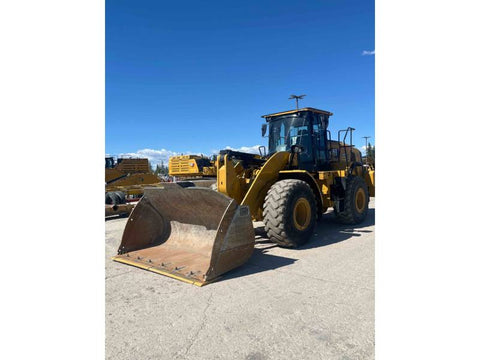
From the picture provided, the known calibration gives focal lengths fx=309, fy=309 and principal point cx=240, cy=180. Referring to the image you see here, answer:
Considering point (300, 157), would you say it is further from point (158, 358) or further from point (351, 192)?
point (158, 358)

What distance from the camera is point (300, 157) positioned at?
677 cm

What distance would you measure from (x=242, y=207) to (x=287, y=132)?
127 inches

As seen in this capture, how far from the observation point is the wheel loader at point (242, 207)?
4.15 metres

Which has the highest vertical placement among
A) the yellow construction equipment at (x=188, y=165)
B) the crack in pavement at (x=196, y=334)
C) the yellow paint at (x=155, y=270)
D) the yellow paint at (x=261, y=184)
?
the yellow construction equipment at (x=188, y=165)

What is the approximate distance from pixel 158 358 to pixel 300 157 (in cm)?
518

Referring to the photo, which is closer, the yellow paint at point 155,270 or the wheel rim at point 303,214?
the yellow paint at point 155,270

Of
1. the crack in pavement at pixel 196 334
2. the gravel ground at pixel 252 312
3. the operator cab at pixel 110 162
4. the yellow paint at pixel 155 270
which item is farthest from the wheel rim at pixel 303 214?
the operator cab at pixel 110 162

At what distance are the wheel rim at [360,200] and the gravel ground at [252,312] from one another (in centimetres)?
310

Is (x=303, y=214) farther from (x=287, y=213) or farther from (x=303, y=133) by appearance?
(x=303, y=133)

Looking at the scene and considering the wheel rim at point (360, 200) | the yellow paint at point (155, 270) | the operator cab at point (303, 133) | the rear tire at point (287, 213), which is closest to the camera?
the yellow paint at point (155, 270)

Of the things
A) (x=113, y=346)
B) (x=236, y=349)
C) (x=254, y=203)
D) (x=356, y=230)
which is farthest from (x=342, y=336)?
(x=356, y=230)

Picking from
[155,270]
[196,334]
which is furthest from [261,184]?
[196,334]

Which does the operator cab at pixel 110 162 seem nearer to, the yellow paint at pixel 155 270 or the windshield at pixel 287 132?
the windshield at pixel 287 132

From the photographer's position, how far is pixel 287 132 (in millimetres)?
6926
